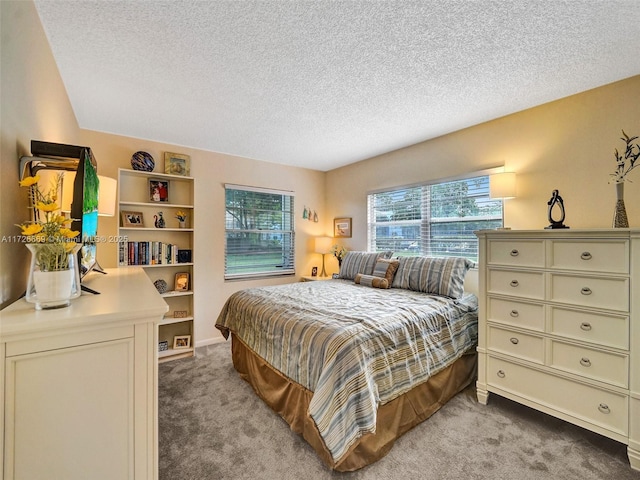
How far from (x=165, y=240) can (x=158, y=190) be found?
1.98 ft

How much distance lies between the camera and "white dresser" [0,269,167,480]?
78cm

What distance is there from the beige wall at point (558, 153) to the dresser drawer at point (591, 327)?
0.87 meters

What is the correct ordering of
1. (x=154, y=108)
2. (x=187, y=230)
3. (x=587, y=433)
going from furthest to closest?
1. (x=187, y=230)
2. (x=154, y=108)
3. (x=587, y=433)

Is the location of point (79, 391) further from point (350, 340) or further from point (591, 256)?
point (591, 256)

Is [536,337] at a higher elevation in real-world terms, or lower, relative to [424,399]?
higher

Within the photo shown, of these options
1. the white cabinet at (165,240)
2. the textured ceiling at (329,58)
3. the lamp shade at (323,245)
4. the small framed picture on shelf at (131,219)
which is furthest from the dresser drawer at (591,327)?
the small framed picture on shelf at (131,219)

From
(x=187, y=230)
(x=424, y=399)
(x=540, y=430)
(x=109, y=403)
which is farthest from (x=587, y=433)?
(x=187, y=230)

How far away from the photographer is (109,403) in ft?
2.91

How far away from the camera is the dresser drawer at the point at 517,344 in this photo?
1.99 metres

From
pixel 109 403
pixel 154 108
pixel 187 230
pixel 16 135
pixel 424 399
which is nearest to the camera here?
pixel 109 403

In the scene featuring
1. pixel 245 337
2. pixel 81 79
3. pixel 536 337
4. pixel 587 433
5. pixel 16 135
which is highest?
pixel 81 79

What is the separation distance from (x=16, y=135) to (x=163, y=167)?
241 centimetres

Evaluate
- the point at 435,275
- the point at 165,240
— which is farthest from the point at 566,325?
the point at 165,240

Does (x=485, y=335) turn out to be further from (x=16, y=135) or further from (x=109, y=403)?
(x=16, y=135)
